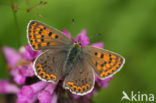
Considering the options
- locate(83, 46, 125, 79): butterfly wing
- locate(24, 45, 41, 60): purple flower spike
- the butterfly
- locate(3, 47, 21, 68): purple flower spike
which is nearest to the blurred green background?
locate(3, 47, 21, 68): purple flower spike

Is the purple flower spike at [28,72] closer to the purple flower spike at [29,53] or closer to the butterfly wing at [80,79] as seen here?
the purple flower spike at [29,53]

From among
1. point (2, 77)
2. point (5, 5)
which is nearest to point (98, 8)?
point (5, 5)

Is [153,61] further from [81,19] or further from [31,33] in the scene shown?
[31,33]

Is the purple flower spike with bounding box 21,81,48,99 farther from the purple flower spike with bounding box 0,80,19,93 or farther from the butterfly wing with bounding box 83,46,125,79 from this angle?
the purple flower spike with bounding box 0,80,19,93

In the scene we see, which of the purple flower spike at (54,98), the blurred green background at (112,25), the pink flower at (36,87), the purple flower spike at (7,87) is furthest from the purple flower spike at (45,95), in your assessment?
the blurred green background at (112,25)

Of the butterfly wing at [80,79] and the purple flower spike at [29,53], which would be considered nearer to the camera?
the butterfly wing at [80,79]

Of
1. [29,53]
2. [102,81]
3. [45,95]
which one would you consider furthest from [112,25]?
[45,95]
